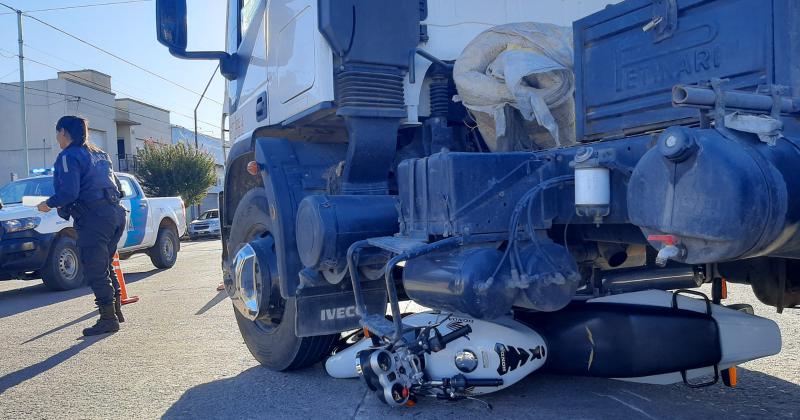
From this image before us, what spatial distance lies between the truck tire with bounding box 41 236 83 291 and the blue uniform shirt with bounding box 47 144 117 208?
377 centimetres

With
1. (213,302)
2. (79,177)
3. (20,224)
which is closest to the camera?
(79,177)

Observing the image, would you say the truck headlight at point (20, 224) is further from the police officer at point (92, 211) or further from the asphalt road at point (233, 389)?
the police officer at point (92, 211)

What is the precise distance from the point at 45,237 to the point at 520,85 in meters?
8.20

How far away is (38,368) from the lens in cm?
464

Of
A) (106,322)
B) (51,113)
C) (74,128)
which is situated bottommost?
(106,322)

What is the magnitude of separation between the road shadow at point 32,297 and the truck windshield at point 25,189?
1418 millimetres

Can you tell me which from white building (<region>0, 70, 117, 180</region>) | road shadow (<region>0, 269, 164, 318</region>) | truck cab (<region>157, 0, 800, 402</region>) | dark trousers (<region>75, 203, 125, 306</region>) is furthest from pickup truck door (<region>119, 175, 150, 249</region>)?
white building (<region>0, 70, 117, 180</region>)

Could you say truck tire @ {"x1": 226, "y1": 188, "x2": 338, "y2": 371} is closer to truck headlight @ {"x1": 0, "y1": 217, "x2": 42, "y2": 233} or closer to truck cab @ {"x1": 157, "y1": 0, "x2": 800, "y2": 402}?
truck cab @ {"x1": 157, "y1": 0, "x2": 800, "y2": 402}

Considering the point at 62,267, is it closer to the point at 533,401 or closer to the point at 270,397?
the point at 270,397

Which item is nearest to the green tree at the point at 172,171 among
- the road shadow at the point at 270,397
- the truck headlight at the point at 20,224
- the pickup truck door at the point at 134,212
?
the pickup truck door at the point at 134,212

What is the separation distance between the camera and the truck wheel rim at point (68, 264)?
9.26 metres

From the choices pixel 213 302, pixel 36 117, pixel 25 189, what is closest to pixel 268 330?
pixel 213 302

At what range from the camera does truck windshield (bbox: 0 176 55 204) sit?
10.1 meters

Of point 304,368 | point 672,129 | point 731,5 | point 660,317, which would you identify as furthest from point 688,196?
point 304,368
